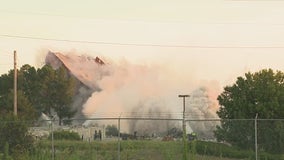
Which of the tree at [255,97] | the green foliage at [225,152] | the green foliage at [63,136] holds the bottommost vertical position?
the green foliage at [225,152]

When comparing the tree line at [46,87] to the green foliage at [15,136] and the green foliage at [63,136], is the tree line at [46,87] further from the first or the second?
the green foliage at [15,136]

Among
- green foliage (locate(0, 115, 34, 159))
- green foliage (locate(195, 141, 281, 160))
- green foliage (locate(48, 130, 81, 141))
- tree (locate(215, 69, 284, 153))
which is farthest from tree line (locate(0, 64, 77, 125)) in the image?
green foliage (locate(195, 141, 281, 160))

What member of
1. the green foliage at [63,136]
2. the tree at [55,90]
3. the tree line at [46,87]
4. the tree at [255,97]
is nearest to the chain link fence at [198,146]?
the green foliage at [63,136]

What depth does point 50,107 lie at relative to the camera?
3334 inches

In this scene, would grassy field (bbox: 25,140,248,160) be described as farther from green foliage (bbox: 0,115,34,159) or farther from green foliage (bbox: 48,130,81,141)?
green foliage (bbox: 48,130,81,141)

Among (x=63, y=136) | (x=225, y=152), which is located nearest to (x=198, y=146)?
(x=225, y=152)

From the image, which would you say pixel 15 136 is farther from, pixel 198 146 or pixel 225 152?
pixel 225 152

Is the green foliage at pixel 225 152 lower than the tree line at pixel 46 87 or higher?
lower

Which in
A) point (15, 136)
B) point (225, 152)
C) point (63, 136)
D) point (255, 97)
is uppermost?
point (255, 97)

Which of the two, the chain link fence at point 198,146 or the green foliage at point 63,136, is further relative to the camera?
the green foliage at point 63,136

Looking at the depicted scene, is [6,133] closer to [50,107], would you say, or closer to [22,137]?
[22,137]

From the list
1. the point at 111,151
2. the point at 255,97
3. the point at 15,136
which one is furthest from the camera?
the point at 255,97

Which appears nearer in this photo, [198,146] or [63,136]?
[198,146]

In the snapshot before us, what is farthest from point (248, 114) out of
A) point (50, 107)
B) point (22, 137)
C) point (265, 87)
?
point (50, 107)
